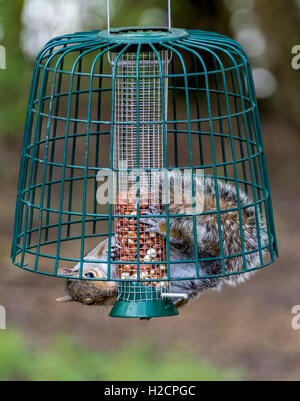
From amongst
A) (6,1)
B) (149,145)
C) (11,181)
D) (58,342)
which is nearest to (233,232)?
(149,145)

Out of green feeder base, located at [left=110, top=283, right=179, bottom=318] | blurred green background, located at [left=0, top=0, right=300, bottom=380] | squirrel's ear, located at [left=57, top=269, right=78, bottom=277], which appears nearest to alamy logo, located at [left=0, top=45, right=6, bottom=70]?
blurred green background, located at [left=0, top=0, right=300, bottom=380]

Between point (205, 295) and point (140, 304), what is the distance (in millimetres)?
3661

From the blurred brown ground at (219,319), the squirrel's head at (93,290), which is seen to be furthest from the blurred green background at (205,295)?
the squirrel's head at (93,290)

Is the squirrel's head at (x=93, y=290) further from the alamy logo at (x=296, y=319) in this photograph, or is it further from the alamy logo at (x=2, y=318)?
the alamy logo at (x=296, y=319)

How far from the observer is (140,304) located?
2838 millimetres

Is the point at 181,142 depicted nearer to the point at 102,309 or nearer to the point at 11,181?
the point at 11,181

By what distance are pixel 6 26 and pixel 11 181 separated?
6.01 ft

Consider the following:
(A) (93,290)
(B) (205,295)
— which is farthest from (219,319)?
(A) (93,290)

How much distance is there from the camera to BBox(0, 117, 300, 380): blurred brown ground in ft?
19.7

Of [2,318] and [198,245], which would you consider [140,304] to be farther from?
[2,318]

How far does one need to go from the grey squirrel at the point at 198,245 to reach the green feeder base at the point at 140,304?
0.14 m

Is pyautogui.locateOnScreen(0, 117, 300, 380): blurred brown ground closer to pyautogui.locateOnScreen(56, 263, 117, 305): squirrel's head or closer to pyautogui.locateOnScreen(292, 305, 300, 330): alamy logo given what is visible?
pyautogui.locateOnScreen(292, 305, 300, 330): alamy logo

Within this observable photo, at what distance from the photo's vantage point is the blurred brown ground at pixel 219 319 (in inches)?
237

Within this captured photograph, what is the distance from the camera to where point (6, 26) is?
6.66 metres
